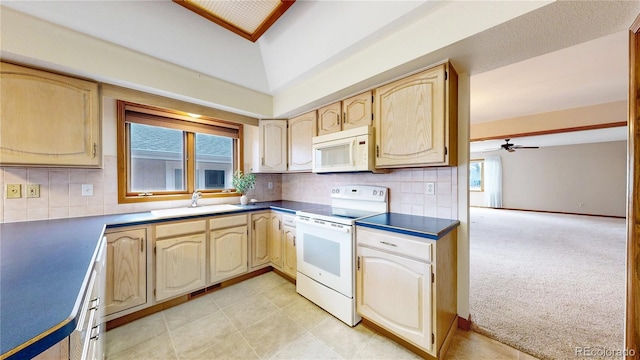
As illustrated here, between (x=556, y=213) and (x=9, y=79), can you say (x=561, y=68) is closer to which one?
(x=9, y=79)

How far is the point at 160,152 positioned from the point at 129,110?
0.50 m

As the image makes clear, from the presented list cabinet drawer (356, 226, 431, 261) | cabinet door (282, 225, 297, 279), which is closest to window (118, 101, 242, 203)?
cabinet door (282, 225, 297, 279)

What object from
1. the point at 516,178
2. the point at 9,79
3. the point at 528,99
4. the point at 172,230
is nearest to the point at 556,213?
the point at 516,178

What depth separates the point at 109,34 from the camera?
1.72 m

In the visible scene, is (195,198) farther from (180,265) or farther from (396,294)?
(396,294)

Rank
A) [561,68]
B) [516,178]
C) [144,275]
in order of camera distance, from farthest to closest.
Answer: [516,178] → [561,68] → [144,275]

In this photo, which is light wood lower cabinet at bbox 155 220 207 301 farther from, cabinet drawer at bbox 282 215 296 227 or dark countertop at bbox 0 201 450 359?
cabinet drawer at bbox 282 215 296 227

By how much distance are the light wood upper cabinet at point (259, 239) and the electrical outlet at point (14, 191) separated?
1819 mm

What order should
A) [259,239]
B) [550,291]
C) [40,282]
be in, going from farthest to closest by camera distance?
[259,239], [550,291], [40,282]

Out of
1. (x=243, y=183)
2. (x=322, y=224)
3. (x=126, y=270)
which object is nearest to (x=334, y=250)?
(x=322, y=224)

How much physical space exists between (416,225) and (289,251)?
58.0 inches

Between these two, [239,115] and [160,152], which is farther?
[239,115]

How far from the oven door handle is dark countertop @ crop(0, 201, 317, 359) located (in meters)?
1.50

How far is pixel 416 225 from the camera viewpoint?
165cm
